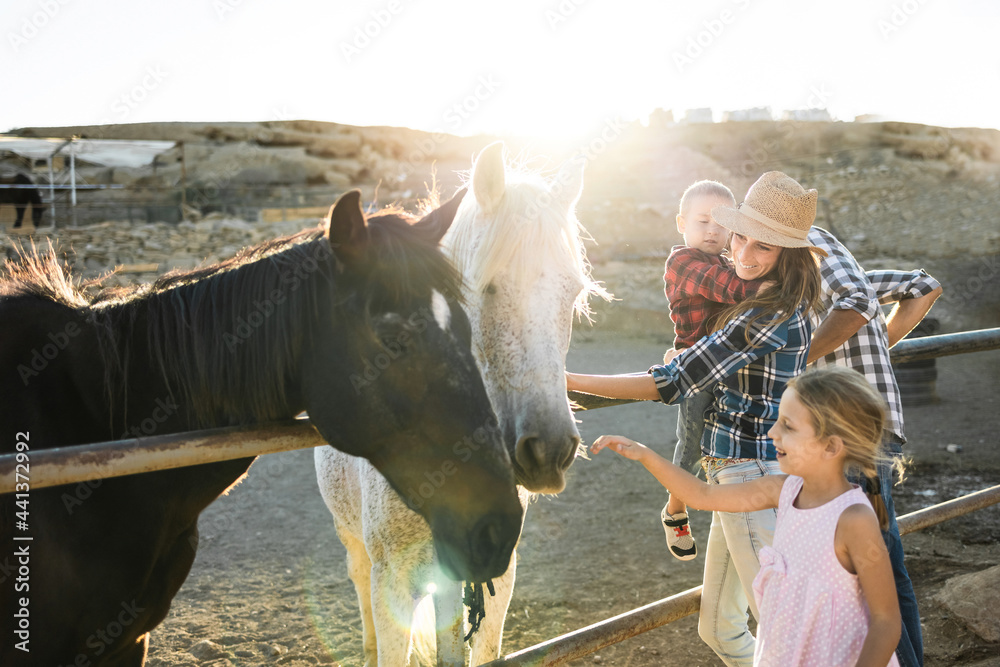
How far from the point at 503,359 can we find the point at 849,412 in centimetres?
95

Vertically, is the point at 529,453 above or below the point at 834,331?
below

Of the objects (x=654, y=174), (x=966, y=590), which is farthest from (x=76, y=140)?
(x=966, y=590)

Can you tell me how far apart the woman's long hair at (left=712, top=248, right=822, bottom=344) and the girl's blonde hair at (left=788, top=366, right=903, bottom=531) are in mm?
400

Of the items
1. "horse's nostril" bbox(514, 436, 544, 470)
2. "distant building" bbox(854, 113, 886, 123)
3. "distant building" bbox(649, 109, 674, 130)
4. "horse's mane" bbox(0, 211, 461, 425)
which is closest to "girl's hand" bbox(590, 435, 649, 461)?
"horse's nostril" bbox(514, 436, 544, 470)

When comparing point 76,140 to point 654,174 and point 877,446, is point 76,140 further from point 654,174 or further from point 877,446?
point 877,446

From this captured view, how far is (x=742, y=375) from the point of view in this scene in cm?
214

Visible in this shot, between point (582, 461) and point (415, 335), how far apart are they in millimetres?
5964

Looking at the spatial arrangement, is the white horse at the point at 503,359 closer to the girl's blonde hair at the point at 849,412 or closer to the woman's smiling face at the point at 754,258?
the woman's smiling face at the point at 754,258

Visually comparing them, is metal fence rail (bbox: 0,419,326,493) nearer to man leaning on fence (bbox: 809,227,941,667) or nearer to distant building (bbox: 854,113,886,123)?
man leaning on fence (bbox: 809,227,941,667)

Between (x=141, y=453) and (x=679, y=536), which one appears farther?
(x=679, y=536)

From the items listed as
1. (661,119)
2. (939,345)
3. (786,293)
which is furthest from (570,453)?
(661,119)

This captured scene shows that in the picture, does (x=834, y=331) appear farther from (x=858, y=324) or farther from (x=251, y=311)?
(x=251, y=311)

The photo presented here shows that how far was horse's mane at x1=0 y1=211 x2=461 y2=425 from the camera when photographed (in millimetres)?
1696

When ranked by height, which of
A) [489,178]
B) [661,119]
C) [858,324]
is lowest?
[858,324]
